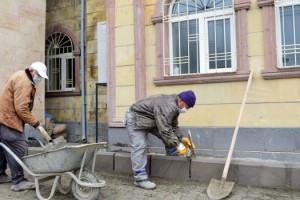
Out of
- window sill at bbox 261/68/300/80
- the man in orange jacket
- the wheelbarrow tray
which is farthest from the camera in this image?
window sill at bbox 261/68/300/80

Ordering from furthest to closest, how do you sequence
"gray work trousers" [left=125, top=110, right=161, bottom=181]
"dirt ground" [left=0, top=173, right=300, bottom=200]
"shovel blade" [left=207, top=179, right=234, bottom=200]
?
1. "gray work trousers" [left=125, top=110, right=161, bottom=181]
2. "dirt ground" [left=0, top=173, right=300, bottom=200]
3. "shovel blade" [left=207, top=179, right=234, bottom=200]

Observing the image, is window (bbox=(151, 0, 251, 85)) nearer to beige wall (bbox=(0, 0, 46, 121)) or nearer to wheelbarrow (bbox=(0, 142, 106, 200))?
wheelbarrow (bbox=(0, 142, 106, 200))

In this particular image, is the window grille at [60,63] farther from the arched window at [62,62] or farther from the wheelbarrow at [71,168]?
the wheelbarrow at [71,168]

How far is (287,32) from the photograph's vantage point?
16.3ft

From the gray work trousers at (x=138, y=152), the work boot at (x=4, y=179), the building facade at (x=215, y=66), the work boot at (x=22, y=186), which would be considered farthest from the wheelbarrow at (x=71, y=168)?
the building facade at (x=215, y=66)

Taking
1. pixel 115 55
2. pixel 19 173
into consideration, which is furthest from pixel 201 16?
pixel 19 173

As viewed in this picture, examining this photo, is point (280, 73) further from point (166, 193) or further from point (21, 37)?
point (21, 37)

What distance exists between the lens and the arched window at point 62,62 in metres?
8.45

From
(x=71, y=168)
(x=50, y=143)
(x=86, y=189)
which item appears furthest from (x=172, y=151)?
(x=50, y=143)

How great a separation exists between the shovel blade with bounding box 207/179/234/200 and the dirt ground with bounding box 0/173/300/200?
0.31 feet

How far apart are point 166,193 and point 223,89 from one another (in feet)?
6.48

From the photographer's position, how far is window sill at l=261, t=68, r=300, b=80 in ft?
15.5

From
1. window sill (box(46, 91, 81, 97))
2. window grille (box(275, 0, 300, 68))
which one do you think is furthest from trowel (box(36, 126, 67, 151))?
window sill (box(46, 91, 81, 97))

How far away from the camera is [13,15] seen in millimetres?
7270
